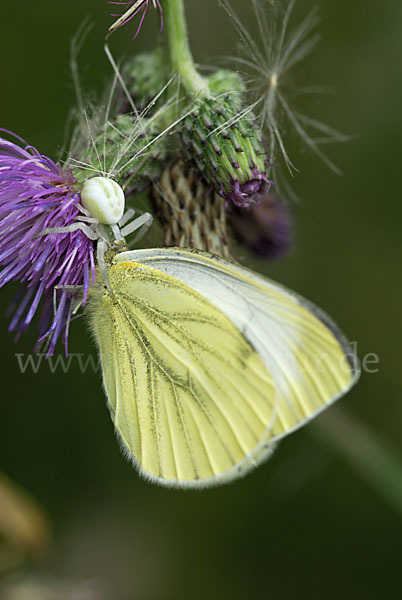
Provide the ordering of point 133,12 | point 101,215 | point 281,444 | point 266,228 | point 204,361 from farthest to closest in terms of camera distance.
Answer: point 281,444 < point 266,228 < point 204,361 < point 101,215 < point 133,12

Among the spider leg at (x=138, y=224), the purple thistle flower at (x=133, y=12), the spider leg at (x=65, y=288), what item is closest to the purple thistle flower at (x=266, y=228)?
the spider leg at (x=138, y=224)

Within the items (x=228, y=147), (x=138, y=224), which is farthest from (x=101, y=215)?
(x=228, y=147)

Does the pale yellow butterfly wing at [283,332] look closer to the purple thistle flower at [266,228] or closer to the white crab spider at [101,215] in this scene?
the white crab spider at [101,215]

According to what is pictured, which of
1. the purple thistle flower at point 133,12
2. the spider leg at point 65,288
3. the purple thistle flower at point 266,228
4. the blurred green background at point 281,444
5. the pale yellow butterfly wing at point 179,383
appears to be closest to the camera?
the purple thistle flower at point 133,12

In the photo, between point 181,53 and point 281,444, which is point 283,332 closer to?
point 181,53

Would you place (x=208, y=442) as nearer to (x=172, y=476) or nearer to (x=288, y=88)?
(x=172, y=476)

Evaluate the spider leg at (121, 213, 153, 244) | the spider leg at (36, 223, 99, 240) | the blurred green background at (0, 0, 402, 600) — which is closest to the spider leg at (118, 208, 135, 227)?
the spider leg at (121, 213, 153, 244)
